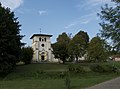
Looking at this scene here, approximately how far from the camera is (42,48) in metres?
110

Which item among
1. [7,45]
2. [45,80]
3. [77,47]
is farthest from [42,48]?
[45,80]

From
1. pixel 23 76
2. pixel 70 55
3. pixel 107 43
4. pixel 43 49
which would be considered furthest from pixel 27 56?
pixel 107 43

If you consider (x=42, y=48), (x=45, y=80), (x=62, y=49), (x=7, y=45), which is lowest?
(x=45, y=80)

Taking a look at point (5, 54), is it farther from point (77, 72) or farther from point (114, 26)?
point (114, 26)

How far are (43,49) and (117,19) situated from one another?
92821 millimetres

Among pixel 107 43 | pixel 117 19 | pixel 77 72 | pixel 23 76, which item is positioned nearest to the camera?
pixel 117 19

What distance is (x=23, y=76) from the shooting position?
44781 millimetres

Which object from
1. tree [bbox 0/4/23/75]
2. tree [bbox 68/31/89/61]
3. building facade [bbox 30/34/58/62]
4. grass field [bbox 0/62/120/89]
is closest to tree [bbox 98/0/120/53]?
grass field [bbox 0/62/120/89]

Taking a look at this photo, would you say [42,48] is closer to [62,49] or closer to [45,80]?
[62,49]

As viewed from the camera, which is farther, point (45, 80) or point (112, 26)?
point (45, 80)

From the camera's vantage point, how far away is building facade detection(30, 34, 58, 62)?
109 meters

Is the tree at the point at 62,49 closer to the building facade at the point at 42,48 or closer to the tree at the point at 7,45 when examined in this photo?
the building facade at the point at 42,48

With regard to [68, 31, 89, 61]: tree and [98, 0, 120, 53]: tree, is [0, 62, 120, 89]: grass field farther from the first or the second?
[68, 31, 89, 61]: tree

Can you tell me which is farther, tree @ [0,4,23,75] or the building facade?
the building facade
